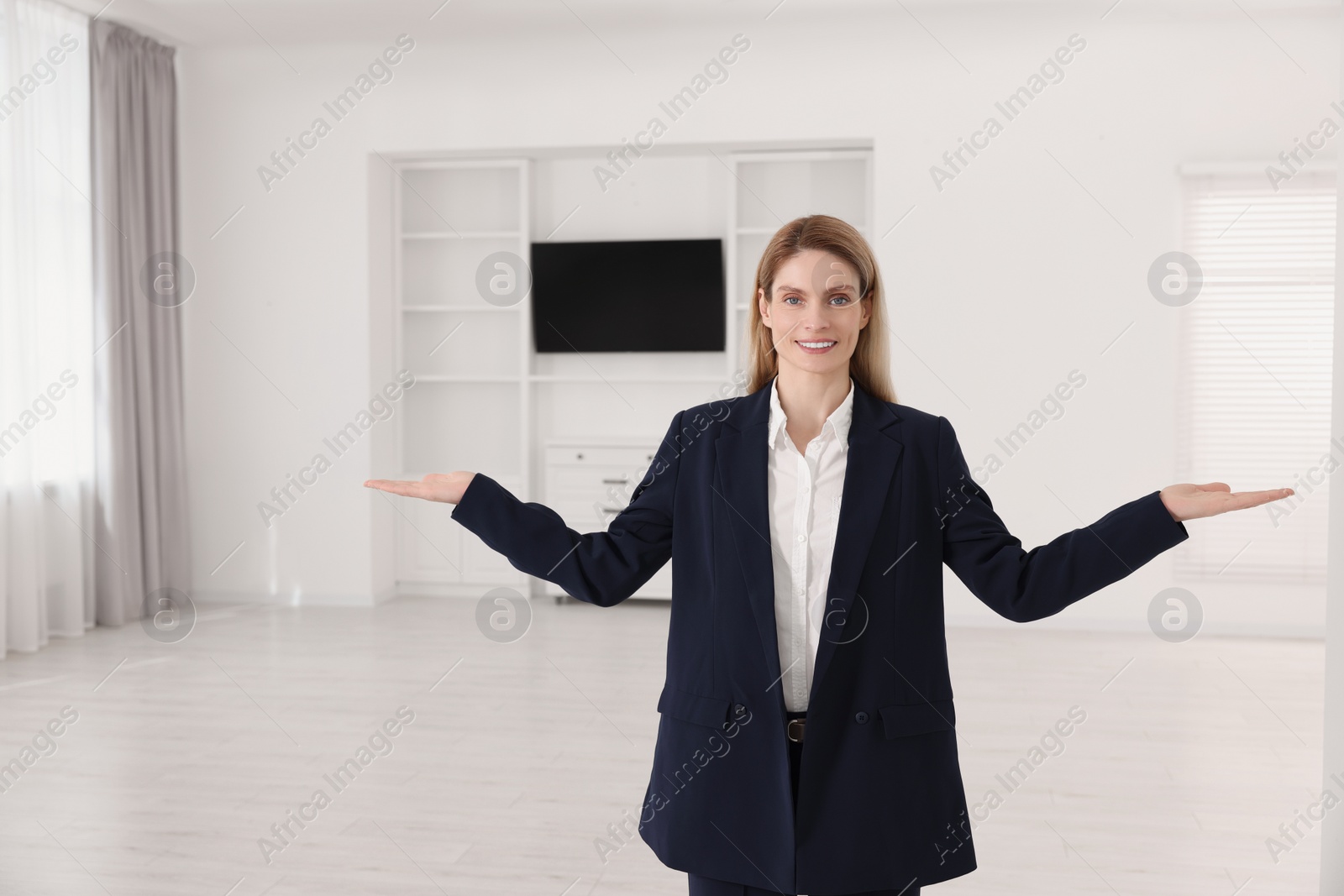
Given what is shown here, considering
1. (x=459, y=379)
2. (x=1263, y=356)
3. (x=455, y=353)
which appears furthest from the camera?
(x=455, y=353)

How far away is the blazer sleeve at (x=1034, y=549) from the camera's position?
1.37 metres

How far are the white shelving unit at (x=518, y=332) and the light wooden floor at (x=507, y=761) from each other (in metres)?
0.96

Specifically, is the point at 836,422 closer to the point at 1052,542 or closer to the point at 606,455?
the point at 1052,542

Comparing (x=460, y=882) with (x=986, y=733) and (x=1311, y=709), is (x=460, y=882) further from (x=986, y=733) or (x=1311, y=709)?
(x=1311, y=709)

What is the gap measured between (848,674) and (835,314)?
453 mm

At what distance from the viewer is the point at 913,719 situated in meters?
1.37

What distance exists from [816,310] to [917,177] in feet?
14.2

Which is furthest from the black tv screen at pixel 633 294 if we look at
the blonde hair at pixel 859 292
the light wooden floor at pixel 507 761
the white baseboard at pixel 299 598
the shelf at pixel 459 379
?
the blonde hair at pixel 859 292

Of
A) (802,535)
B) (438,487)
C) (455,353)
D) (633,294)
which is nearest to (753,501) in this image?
(802,535)

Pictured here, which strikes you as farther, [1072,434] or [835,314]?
[1072,434]

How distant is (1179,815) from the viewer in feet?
9.93

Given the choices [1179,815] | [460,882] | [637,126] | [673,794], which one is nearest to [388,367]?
[637,126]

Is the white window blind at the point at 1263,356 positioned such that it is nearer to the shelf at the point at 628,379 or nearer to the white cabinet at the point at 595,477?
the shelf at the point at 628,379

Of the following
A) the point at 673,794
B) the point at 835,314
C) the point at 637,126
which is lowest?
the point at 673,794
